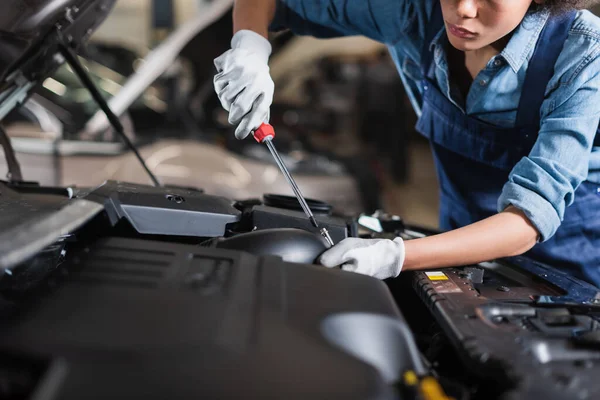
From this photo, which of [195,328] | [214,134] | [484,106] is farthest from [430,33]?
[214,134]

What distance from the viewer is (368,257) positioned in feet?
2.98

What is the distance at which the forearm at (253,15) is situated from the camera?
4.32 feet

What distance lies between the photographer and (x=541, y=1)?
3.46 feet

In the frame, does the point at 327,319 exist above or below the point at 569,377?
above

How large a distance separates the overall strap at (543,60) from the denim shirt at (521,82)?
1cm

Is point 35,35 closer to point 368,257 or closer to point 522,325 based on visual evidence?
point 368,257

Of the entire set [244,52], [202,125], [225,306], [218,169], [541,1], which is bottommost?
[225,306]

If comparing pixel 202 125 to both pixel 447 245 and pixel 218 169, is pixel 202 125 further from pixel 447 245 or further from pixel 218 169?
pixel 447 245

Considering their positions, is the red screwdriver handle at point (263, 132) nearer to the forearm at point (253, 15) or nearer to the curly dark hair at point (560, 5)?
the forearm at point (253, 15)

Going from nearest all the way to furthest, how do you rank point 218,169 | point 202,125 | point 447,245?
point 447,245 → point 218,169 → point 202,125

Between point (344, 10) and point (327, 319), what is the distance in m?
0.84

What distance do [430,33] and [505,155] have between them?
0.28 m

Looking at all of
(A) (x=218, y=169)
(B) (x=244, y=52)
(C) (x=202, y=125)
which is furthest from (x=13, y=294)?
(C) (x=202, y=125)

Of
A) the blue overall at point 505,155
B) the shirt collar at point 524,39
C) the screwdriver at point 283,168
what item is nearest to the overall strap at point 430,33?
the blue overall at point 505,155
